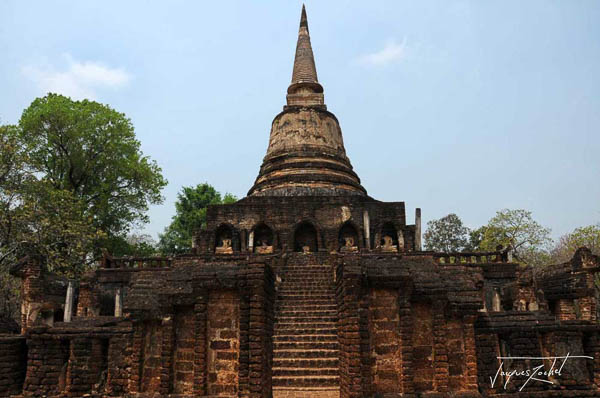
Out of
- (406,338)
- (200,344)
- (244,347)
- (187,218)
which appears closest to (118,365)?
(200,344)

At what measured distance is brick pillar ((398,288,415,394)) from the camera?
327 inches

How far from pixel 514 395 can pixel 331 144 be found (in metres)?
19.5

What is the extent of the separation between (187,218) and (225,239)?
15.8 metres

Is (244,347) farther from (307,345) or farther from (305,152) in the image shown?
(305,152)

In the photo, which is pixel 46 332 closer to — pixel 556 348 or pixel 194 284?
pixel 194 284

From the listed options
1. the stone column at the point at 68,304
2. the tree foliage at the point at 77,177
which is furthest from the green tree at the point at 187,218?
the stone column at the point at 68,304

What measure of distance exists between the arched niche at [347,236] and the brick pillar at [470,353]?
13.0 meters

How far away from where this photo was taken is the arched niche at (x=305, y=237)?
23.2 m

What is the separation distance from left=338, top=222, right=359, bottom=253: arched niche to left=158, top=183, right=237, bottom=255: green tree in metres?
17.1

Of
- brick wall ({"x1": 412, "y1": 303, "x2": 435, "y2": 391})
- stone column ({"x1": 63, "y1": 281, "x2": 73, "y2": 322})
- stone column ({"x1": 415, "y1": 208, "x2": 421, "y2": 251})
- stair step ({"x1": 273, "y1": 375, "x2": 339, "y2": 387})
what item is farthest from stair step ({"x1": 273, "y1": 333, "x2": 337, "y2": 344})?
stone column ({"x1": 415, "y1": 208, "x2": 421, "y2": 251})

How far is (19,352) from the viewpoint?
11.9 m

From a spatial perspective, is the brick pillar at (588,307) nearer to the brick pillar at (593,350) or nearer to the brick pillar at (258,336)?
the brick pillar at (593,350)

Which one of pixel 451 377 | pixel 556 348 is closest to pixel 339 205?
pixel 556 348

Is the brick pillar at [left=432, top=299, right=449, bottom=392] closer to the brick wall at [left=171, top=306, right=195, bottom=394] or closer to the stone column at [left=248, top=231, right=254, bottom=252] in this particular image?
the brick wall at [left=171, top=306, right=195, bottom=394]
